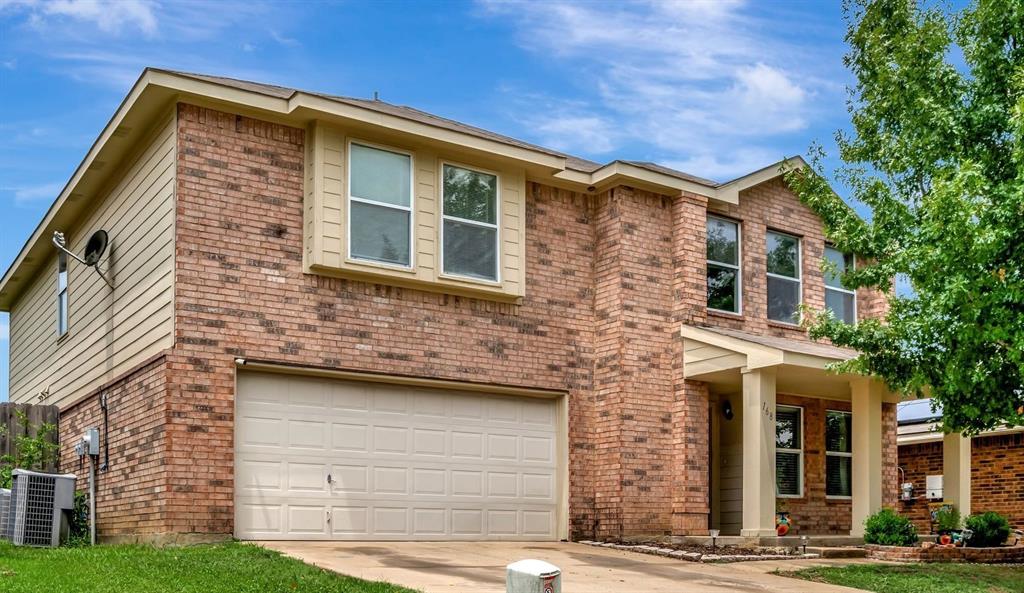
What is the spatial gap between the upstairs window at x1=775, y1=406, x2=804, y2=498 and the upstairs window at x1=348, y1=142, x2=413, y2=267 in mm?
7556

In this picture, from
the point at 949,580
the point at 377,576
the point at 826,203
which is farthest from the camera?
the point at 826,203

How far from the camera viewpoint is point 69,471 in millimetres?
17312

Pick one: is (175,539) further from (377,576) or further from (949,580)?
(949,580)

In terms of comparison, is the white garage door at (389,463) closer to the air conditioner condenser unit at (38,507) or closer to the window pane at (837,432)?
the air conditioner condenser unit at (38,507)

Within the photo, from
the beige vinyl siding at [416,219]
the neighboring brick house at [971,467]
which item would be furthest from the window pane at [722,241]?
the neighboring brick house at [971,467]

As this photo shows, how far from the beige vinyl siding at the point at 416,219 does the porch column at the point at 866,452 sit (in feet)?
18.2

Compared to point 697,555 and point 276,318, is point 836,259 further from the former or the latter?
point 276,318

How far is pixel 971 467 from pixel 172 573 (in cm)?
A: 1655

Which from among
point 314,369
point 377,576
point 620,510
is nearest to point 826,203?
point 620,510

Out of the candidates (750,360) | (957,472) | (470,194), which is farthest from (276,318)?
(957,472)

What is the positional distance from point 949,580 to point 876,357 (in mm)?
2843

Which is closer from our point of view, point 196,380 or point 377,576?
point 377,576

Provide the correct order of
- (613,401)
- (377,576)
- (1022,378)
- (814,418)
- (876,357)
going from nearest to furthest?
(377,576), (1022,378), (876,357), (613,401), (814,418)

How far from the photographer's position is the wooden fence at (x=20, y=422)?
695 inches
